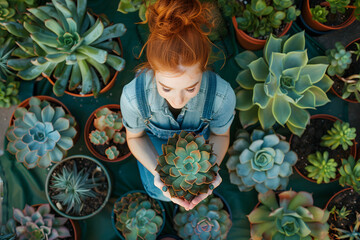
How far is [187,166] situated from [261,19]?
1287 millimetres

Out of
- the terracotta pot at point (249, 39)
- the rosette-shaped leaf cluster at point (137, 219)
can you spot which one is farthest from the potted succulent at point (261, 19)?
the rosette-shaped leaf cluster at point (137, 219)

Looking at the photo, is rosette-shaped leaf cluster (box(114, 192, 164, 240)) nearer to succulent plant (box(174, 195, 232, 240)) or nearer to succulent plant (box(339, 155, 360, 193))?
succulent plant (box(174, 195, 232, 240))

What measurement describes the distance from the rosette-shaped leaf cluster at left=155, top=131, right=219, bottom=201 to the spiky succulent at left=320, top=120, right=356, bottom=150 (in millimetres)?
1138

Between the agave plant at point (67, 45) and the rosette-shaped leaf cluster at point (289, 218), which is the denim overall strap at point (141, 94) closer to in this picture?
the agave plant at point (67, 45)

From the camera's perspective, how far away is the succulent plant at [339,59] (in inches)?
65.0

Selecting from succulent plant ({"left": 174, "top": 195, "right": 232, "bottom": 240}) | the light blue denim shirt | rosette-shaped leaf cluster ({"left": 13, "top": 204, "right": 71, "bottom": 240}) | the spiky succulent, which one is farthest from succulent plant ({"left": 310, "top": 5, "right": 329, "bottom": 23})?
rosette-shaped leaf cluster ({"left": 13, "top": 204, "right": 71, "bottom": 240})

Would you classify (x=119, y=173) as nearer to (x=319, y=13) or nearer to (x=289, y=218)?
(x=289, y=218)

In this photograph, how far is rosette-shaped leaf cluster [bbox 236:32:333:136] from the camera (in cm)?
154

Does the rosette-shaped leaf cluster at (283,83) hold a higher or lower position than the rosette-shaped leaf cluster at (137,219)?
higher

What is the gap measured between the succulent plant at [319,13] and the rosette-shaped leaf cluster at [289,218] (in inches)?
46.7

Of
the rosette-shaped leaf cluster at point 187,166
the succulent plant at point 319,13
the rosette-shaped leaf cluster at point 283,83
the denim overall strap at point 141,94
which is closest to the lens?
the rosette-shaped leaf cluster at point 187,166

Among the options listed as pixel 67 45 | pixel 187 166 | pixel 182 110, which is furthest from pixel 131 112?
pixel 67 45

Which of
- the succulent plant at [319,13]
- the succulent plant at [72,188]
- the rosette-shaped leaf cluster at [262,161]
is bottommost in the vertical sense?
the succulent plant at [72,188]

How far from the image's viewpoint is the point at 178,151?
3.11ft
